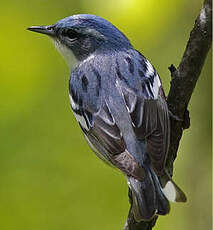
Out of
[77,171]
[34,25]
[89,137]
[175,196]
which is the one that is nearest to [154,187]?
[175,196]

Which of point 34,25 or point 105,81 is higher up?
point 34,25

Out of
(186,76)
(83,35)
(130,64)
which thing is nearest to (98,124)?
(130,64)

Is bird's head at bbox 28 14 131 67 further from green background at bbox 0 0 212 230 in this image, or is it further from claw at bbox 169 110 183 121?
claw at bbox 169 110 183 121

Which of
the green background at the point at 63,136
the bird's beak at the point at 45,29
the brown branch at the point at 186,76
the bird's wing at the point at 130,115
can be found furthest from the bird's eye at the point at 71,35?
the brown branch at the point at 186,76

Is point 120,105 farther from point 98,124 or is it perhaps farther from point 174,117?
point 174,117

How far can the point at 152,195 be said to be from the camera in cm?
392

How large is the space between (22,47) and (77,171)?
119 centimetres

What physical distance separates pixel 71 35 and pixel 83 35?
92 mm

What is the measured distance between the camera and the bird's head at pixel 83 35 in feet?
15.9

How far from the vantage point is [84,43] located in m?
4.99

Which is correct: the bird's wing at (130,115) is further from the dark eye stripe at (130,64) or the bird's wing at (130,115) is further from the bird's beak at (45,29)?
the bird's beak at (45,29)

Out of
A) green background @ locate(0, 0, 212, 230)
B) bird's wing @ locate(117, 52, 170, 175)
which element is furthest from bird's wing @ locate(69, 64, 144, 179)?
green background @ locate(0, 0, 212, 230)

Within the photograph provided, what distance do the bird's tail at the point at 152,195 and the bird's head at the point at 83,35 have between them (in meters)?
1.21

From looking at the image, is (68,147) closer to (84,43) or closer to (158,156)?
(84,43)
